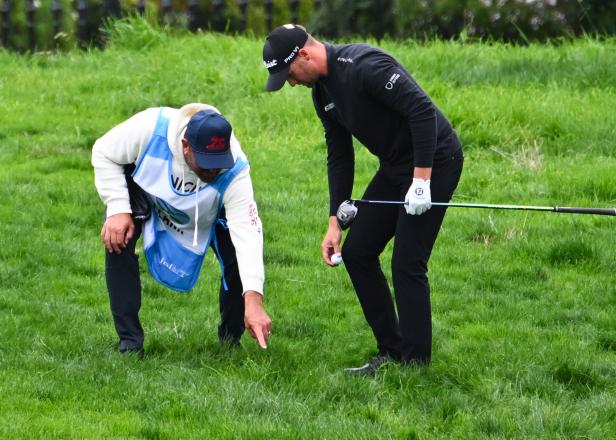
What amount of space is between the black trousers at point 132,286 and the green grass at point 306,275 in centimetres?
19

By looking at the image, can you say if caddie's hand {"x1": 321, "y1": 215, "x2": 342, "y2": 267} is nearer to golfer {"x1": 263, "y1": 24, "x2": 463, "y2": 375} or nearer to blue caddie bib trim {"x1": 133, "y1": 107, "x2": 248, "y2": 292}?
golfer {"x1": 263, "y1": 24, "x2": 463, "y2": 375}

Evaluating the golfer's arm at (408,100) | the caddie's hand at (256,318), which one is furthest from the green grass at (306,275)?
the golfer's arm at (408,100)

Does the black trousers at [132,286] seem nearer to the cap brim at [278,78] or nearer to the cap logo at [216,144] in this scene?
the cap logo at [216,144]

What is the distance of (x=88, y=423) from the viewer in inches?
228

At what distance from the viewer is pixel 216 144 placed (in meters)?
6.07

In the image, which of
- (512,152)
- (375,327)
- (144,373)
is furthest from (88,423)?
(512,152)

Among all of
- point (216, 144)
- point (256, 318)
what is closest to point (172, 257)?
point (256, 318)

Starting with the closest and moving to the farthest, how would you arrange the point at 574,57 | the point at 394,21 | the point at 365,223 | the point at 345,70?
the point at 345,70
the point at 365,223
the point at 574,57
the point at 394,21

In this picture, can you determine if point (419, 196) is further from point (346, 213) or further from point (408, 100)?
point (346, 213)

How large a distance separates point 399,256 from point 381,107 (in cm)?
78

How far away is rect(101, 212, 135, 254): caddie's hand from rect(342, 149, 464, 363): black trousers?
3.75 ft

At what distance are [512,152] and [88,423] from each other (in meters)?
6.15

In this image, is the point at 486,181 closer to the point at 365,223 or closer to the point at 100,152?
the point at 365,223

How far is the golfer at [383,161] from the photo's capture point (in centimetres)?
611
